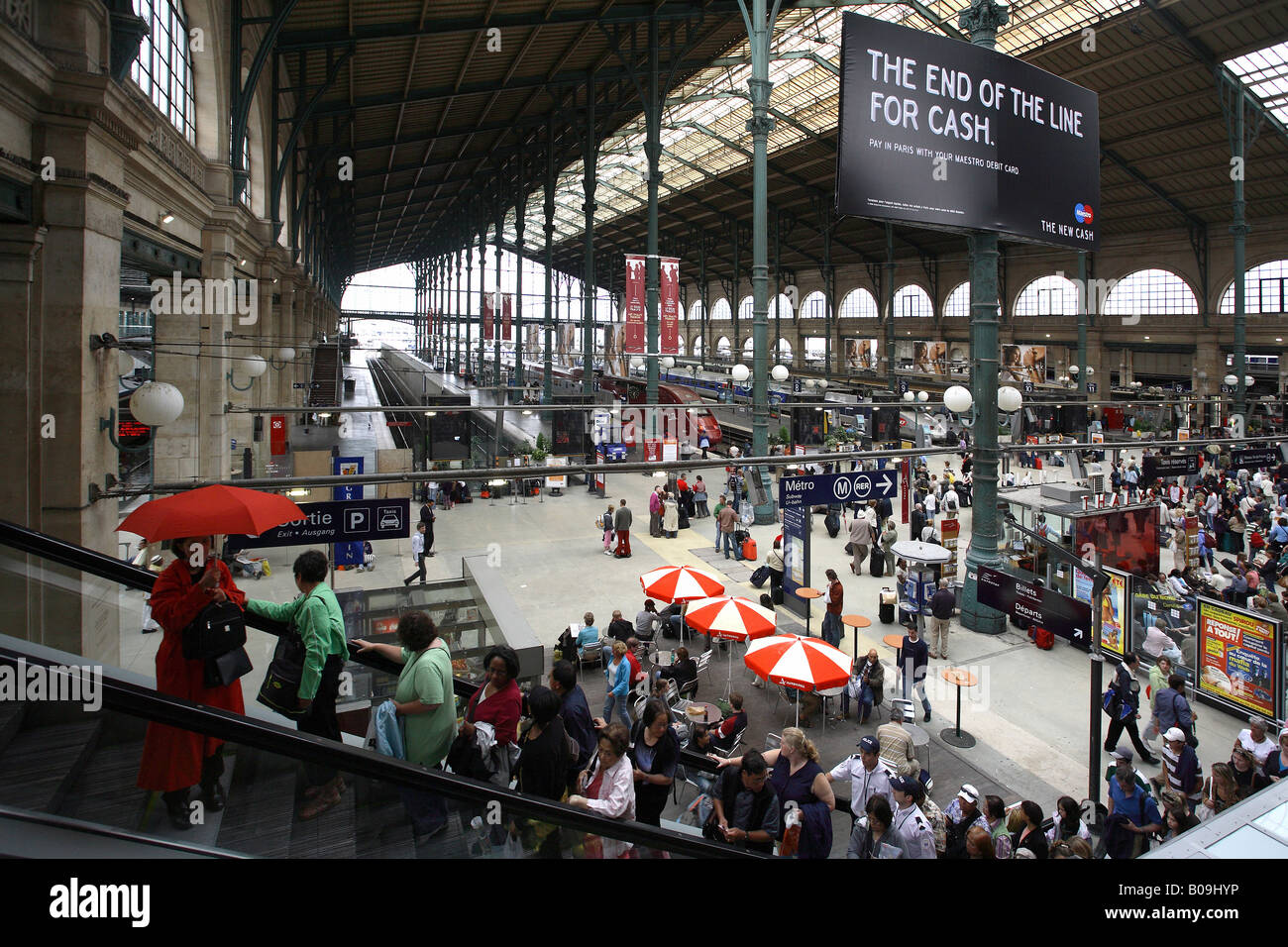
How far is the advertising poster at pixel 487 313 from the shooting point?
38812 mm

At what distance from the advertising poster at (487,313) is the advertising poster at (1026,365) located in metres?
24.9

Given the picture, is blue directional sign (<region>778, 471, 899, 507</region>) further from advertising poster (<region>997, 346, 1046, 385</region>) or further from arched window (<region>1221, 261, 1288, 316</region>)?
arched window (<region>1221, 261, 1288, 316</region>)

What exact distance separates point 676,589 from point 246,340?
37.7 feet

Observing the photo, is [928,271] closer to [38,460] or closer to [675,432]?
[675,432]

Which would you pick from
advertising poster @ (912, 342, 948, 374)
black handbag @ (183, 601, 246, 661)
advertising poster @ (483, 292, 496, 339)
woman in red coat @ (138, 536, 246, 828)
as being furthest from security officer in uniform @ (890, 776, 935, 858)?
advertising poster @ (483, 292, 496, 339)

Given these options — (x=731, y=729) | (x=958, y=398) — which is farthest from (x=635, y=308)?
(x=731, y=729)

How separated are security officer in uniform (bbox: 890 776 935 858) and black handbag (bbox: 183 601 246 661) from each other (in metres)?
4.51

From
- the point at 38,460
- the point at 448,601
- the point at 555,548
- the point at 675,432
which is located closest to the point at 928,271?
the point at 675,432

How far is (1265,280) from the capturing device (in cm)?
3412

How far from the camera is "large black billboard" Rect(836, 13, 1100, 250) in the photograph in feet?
26.7

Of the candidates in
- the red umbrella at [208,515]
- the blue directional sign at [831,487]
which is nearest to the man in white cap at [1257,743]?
the blue directional sign at [831,487]

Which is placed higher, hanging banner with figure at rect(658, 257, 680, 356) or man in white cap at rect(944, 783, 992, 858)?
hanging banner with figure at rect(658, 257, 680, 356)

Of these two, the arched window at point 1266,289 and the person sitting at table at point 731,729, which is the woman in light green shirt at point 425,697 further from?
the arched window at point 1266,289

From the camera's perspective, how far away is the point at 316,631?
3.79 metres
